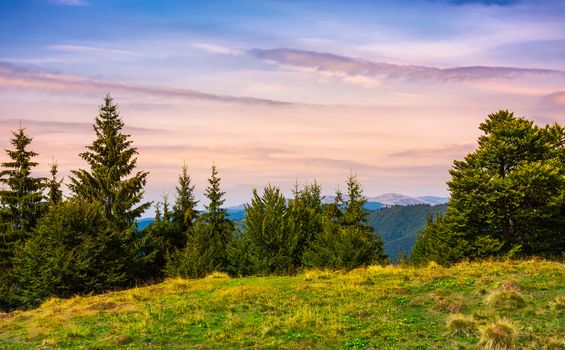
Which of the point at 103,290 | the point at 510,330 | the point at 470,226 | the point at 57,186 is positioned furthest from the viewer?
the point at 57,186

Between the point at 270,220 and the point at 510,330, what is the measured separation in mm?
30834

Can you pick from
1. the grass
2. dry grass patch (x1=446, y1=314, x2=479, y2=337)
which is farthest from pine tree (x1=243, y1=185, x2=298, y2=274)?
dry grass patch (x1=446, y1=314, x2=479, y2=337)

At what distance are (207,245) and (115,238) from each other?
41.3 feet

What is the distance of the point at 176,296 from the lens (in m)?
20.9

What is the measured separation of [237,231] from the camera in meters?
44.8

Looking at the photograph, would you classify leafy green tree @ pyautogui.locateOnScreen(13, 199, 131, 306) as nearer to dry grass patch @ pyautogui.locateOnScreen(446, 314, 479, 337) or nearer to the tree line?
the tree line

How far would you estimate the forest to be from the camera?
3322cm

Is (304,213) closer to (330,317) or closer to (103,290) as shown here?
(103,290)

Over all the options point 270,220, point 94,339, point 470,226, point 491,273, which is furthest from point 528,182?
point 94,339

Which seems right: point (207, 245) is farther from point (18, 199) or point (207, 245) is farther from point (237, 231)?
point (18, 199)

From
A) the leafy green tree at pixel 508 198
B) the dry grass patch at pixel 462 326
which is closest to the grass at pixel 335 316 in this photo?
the dry grass patch at pixel 462 326

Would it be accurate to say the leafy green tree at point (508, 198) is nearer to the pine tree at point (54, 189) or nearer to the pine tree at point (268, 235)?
the pine tree at point (268, 235)

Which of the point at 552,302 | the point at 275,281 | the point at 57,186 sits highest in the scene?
the point at 57,186

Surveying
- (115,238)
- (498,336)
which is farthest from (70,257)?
→ (498,336)
